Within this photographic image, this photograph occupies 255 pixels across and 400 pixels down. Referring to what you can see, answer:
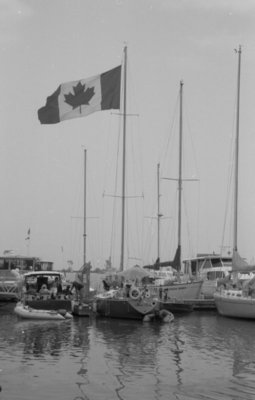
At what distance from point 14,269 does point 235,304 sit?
84.2 ft

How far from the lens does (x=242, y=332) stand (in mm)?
31219

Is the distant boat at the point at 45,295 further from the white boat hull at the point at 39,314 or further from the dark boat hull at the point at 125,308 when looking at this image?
the dark boat hull at the point at 125,308

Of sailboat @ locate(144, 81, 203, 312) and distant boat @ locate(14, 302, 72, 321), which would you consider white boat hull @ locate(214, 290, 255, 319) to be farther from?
distant boat @ locate(14, 302, 72, 321)

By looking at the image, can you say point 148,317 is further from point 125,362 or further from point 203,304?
point 125,362

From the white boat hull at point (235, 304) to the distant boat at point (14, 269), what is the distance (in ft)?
48.3

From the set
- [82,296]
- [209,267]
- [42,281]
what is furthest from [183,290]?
[42,281]

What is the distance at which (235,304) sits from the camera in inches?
1511

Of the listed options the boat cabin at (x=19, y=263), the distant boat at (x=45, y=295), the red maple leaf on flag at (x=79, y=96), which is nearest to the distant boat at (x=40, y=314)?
the distant boat at (x=45, y=295)

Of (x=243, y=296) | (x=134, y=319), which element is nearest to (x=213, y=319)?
(x=243, y=296)

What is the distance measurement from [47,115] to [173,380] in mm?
21394

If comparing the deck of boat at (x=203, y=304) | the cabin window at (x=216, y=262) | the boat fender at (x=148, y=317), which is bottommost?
the deck of boat at (x=203, y=304)

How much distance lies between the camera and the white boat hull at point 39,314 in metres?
36.0

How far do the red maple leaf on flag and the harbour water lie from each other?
12.7 meters

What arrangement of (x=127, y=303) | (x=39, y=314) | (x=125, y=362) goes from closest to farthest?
(x=125, y=362) → (x=39, y=314) → (x=127, y=303)
